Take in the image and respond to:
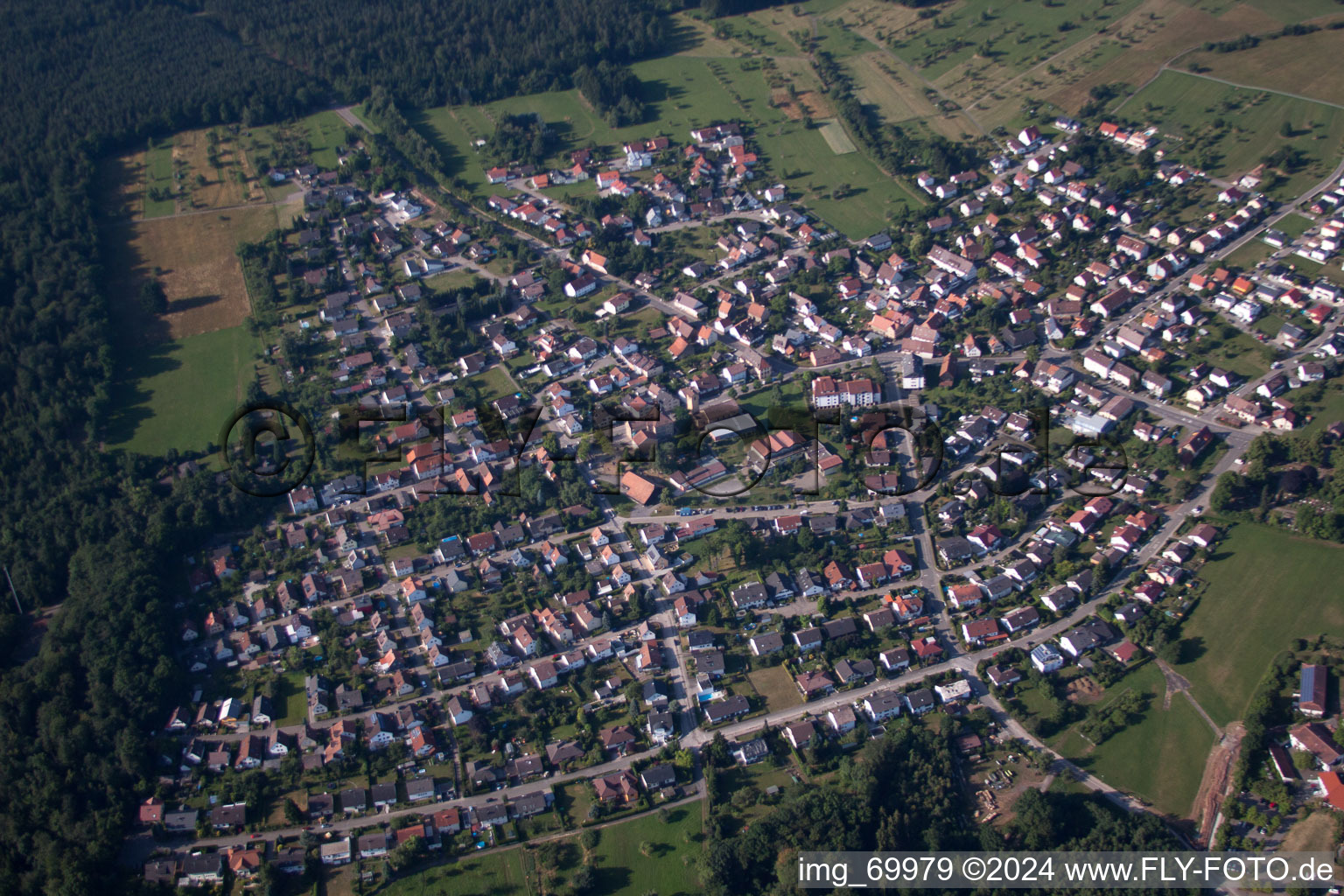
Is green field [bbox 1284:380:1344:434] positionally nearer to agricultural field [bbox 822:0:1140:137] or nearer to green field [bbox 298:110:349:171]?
agricultural field [bbox 822:0:1140:137]

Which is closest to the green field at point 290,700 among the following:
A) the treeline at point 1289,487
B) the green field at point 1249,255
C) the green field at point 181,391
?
the green field at point 181,391

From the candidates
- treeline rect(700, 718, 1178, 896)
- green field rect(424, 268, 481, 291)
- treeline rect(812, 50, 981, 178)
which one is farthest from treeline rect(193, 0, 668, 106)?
treeline rect(700, 718, 1178, 896)

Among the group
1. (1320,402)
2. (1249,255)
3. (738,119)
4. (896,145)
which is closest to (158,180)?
(738,119)

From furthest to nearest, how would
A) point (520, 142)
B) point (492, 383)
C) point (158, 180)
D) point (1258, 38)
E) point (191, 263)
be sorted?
point (520, 142), point (1258, 38), point (158, 180), point (191, 263), point (492, 383)

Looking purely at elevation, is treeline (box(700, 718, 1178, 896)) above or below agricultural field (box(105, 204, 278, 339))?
below

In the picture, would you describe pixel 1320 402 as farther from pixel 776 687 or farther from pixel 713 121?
pixel 713 121
